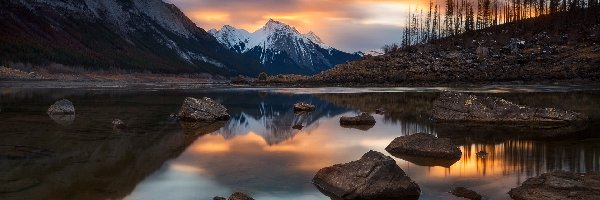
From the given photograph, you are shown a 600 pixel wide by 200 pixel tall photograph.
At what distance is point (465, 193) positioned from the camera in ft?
38.4

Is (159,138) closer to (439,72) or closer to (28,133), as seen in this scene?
(28,133)

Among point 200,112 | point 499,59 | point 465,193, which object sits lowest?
point 465,193

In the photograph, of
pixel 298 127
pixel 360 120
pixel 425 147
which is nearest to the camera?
pixel 425 147

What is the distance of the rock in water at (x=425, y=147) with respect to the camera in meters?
16.6

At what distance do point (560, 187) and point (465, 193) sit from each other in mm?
1952

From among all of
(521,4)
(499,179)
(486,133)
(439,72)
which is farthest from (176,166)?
(521,4)

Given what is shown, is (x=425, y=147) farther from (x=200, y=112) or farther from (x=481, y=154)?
(x=200, y=112)

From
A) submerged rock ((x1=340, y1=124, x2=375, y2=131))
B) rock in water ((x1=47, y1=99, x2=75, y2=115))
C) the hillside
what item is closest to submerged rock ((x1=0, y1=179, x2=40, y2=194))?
submerged rock ((x1=340, y1=124, x2=375, y2=131))

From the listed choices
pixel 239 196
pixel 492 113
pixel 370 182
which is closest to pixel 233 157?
pixel 239 196

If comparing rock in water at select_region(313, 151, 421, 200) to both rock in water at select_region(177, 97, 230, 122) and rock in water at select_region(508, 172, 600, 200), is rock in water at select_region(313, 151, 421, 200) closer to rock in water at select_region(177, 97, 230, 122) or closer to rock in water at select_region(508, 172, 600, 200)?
rock in water at select_region(508, 172, 600, 200)

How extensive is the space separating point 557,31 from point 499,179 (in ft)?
331

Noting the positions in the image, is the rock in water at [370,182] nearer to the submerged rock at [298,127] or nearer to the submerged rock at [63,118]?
the submerged rock at [298,127]

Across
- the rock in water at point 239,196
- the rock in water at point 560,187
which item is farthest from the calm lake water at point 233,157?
the rock in water at point 239,196

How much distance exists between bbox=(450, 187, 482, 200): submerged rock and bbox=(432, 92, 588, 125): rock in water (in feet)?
50.1
